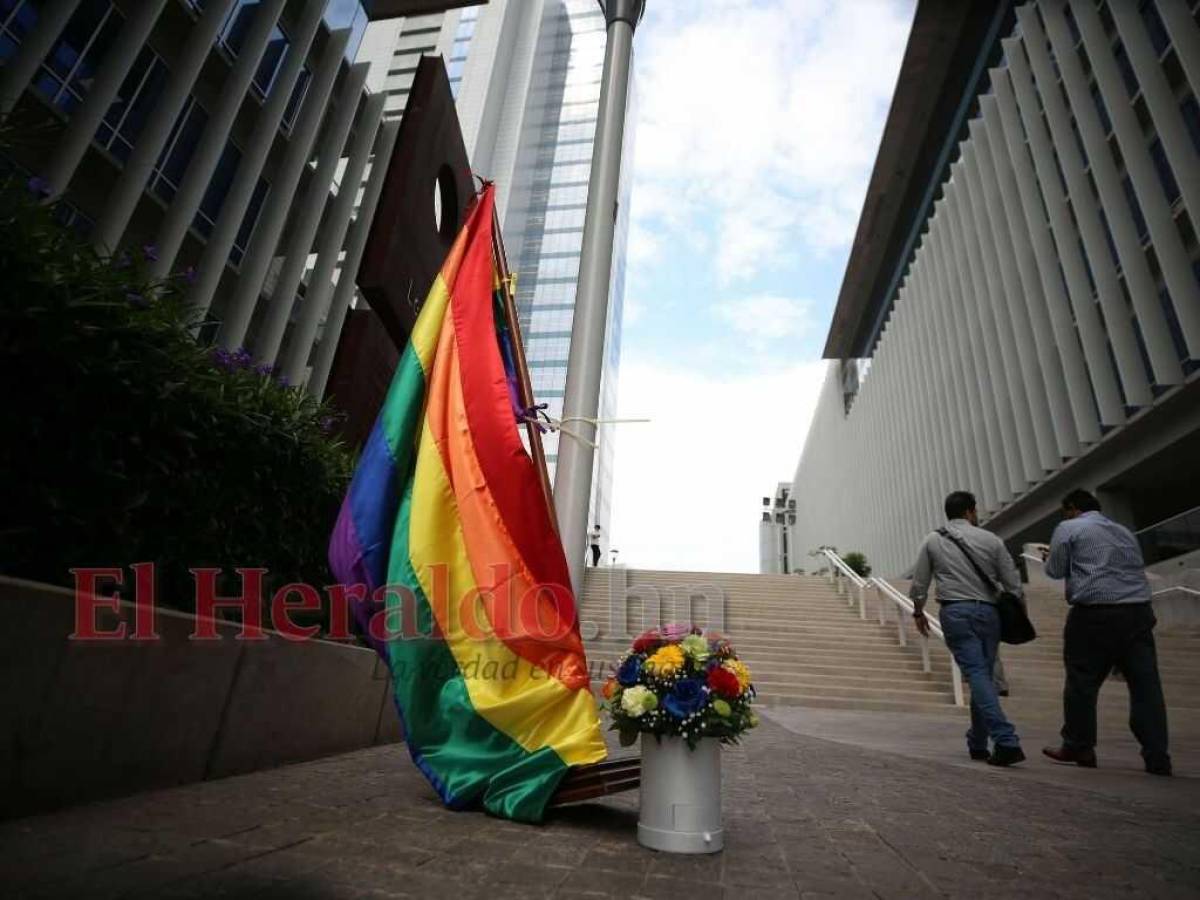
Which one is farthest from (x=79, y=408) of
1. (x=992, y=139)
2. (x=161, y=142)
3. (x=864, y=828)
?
(x=992, y=139)

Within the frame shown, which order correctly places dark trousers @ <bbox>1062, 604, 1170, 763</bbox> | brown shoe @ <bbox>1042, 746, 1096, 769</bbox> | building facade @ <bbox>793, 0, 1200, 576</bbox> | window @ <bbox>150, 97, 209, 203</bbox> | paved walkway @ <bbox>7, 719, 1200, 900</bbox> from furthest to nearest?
building facade @ <bbox>793, 0, 1200, 576</bbox> → window @ <bbox>150, 97, 209, 203</bbox> → brown shoe @ <bbox>1042, 746, 1096, 769</bbox> → dark trousers @ <bbox>1062, 604, 1170, 763</bbox> → paved walkway @ <bbox>7, 719, 1200, 900</bbox>

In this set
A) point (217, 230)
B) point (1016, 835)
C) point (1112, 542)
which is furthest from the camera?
point (217, 230)

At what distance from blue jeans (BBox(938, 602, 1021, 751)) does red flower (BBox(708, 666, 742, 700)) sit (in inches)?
93.9

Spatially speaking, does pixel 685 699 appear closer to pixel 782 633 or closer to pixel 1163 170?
pixel 782 633

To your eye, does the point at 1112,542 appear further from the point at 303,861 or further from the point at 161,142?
the point at 161,142

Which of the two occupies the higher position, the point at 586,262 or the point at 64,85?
the point at 64,85

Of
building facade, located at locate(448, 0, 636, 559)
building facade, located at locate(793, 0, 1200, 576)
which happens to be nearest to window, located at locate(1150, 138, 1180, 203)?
building facade, located at locate(793, 0, 1200, 576)

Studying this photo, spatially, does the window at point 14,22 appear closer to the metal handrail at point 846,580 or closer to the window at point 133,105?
the window at point 133,105

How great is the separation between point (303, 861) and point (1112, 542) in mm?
4277

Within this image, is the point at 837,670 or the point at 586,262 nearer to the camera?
the point at 586,262

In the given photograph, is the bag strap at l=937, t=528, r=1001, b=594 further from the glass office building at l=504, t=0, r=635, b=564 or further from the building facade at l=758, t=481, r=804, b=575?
the building facade at l=758, t=481, r=804, b=575

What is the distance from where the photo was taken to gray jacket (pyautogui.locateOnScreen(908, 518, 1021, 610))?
3.92m

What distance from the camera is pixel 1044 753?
388 cm

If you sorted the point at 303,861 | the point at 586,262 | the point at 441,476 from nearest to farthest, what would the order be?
the point at 303,861 < the point at 441,476 < the point at 586,262
